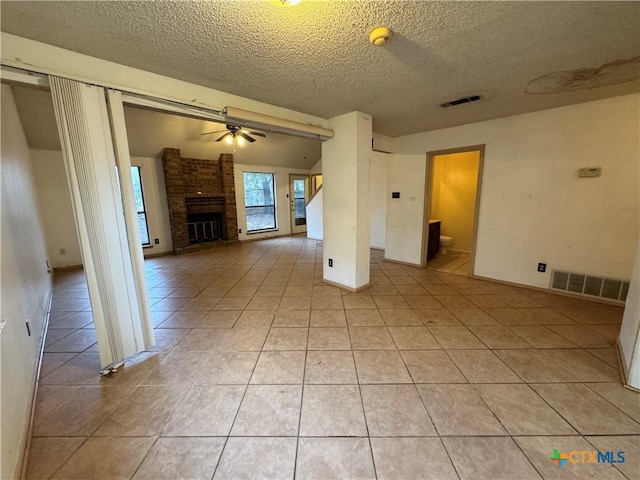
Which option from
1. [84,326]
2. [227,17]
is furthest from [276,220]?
[227,17]

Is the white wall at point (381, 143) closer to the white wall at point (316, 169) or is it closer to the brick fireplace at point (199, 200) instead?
the brick fireplace at point (199, 200)

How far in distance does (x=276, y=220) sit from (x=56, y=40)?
243 inches

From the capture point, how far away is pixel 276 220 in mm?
7652

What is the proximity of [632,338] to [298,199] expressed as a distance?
7.34 meters

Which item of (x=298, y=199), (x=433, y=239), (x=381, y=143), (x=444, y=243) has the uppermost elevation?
(x=381, y=143)

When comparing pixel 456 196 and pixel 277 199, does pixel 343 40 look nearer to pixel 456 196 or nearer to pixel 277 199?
pixel 456 196

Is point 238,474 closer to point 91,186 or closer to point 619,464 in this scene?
point 619,464

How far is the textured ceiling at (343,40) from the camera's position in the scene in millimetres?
1311

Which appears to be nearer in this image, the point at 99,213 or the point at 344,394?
the point at 344,394

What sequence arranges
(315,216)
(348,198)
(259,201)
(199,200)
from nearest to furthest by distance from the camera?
(348,198) → (199,200) → (315,216) → (259,201)

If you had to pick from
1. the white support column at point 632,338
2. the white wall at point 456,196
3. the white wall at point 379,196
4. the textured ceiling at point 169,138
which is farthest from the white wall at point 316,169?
the white support column at point 632,338

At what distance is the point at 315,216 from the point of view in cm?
713

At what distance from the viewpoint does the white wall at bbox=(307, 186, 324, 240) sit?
7023mm

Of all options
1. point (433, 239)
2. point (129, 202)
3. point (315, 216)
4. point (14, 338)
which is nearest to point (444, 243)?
point (433, 239)
